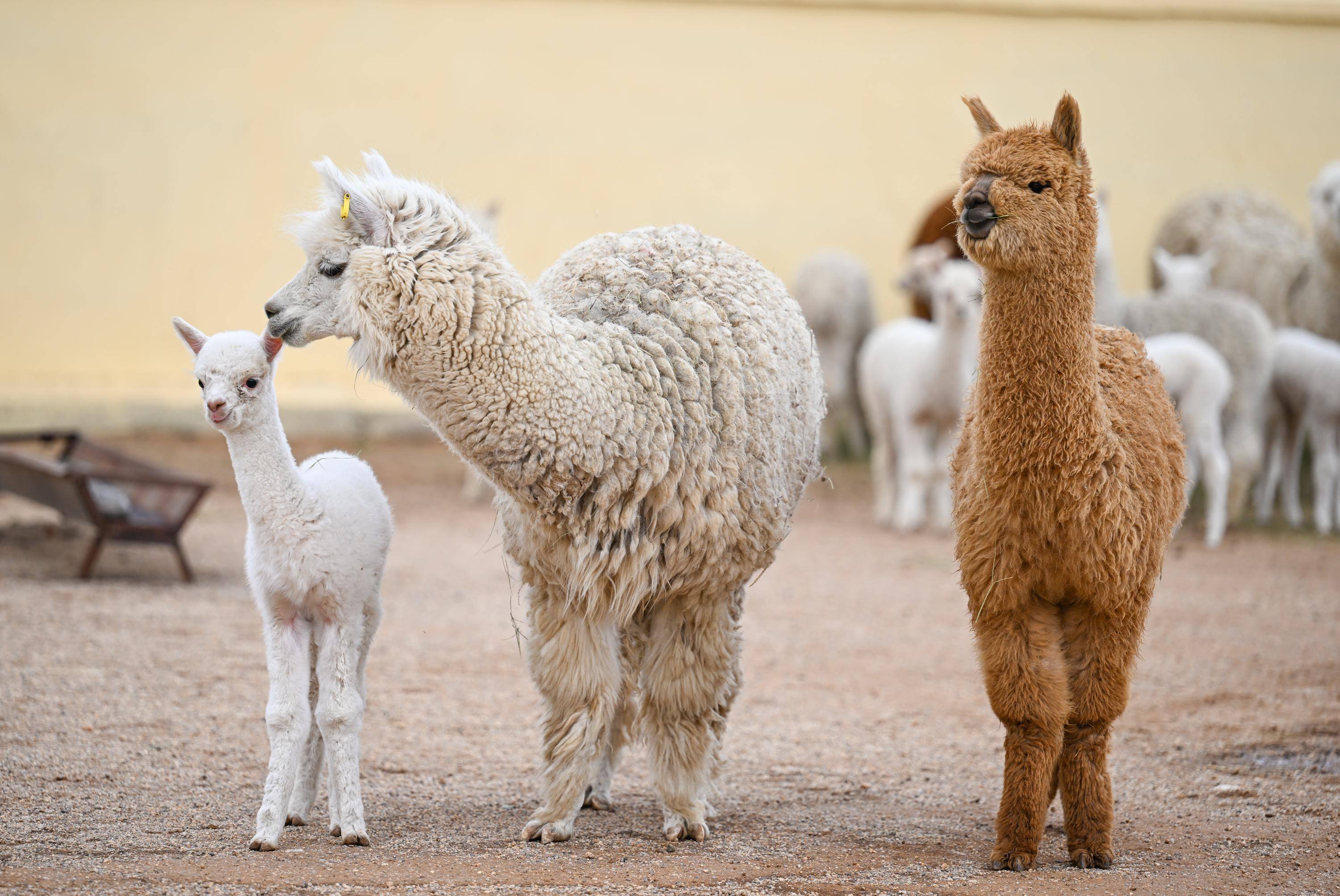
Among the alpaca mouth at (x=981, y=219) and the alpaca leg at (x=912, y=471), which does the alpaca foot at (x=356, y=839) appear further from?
the alpaca leg at (x=912, y=471)

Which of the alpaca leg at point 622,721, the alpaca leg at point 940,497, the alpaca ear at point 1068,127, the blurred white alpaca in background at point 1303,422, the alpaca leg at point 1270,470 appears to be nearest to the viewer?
the alpaca ear at point 1068,127

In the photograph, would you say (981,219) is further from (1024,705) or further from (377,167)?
(377,167)

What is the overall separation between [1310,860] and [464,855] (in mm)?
2238

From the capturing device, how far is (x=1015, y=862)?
137 inches

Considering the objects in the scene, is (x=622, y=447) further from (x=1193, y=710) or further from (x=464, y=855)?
(x=1193, y=710)

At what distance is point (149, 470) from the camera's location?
810cm

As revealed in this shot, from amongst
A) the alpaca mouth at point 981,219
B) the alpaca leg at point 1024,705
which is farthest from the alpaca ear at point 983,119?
the alpaca leg at point 1024,705

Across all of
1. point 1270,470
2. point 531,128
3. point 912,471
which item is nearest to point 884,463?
point 912,471

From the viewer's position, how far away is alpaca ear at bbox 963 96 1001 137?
355 centimetres

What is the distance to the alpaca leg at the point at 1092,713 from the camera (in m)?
3.49

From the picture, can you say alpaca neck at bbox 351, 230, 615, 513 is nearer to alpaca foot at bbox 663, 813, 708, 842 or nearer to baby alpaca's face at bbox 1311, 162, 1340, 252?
alpaca foot at bbox 663, 813, 708, 842

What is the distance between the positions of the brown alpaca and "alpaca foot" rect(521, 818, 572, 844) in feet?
3.76

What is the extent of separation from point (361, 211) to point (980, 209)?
4.92 ft

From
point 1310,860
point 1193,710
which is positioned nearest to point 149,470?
point 1193,710
